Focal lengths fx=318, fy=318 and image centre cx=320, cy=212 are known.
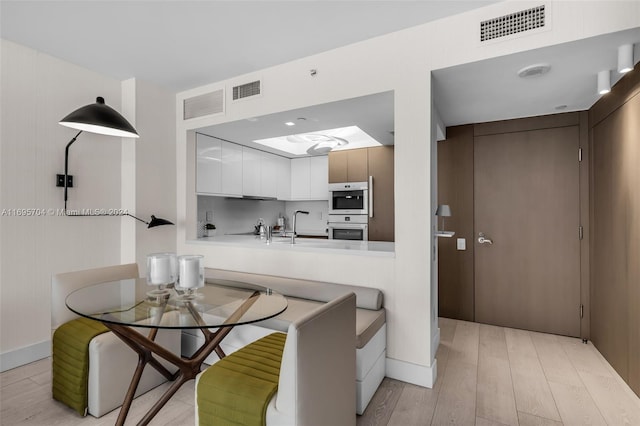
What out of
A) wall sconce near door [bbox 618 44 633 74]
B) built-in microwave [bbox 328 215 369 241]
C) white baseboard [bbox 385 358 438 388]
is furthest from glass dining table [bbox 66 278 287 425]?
built-in microwave [bbox 328 215 369 241]

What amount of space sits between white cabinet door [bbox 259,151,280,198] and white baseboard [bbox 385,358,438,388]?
125 inches

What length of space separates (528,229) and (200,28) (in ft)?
12.0

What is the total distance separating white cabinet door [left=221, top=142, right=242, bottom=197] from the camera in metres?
4.15

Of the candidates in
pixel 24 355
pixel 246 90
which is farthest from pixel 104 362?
pixel 246 90

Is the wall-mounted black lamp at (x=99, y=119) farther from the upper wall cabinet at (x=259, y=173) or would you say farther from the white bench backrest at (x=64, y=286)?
the upper wall cabinet at (x=259, y=173)

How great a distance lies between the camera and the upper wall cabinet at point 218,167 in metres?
3.78

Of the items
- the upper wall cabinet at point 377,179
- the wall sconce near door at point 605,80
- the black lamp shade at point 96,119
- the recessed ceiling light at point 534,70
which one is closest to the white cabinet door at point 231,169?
the upper wall cabinet at point 377,179

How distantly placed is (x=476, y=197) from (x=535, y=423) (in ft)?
7.71

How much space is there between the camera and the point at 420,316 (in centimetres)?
234

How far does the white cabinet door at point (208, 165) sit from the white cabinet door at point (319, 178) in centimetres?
185

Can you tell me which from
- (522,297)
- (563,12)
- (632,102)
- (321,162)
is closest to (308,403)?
(563,12)

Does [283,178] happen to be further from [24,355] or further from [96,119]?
[24,355]

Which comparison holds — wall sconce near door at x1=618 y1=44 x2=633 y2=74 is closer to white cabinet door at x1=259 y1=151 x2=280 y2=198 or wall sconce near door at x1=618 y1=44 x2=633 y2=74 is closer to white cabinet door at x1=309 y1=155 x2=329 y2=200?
white cabinet door at x1=309 y1=155 x2=329 y2=200

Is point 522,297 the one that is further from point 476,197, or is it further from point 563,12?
point 563,12
